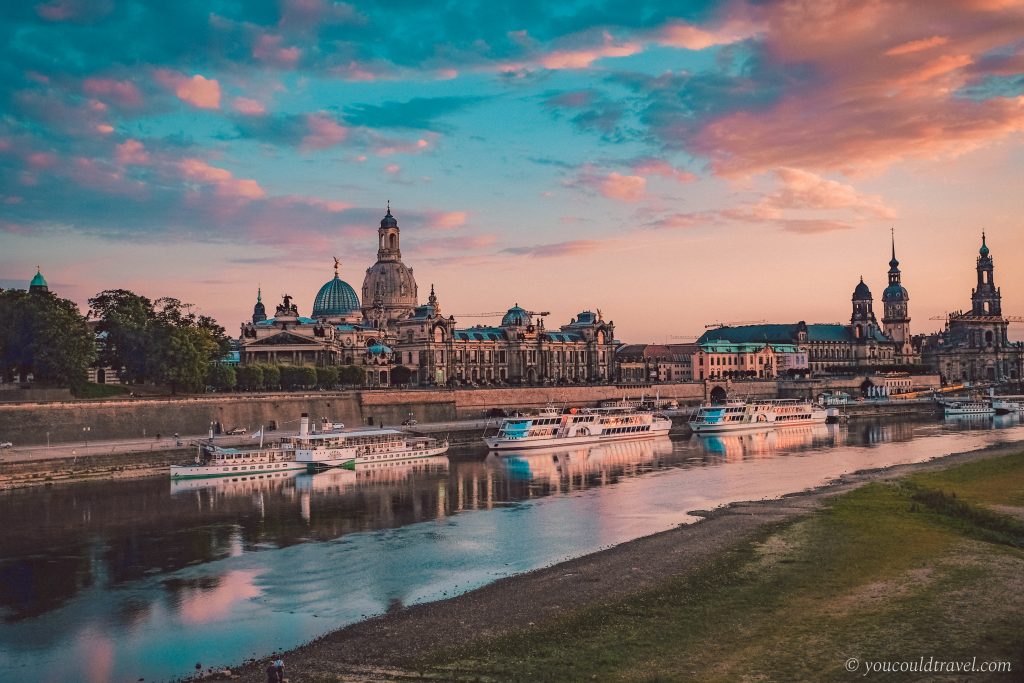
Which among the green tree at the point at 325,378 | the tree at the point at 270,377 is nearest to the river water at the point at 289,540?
the tree at the point at 270,377

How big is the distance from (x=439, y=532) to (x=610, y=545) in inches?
328

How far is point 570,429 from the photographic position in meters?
88.3

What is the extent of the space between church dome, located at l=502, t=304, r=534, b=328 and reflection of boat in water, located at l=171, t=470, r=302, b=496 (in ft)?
303

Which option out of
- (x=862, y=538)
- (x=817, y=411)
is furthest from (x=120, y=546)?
(x=817, y=411)

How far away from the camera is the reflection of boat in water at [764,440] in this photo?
81.3 metres

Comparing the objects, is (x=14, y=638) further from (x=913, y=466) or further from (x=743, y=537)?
(x=913, y=466)

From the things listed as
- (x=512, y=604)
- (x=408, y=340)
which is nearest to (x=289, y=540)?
(x=512, y=604)

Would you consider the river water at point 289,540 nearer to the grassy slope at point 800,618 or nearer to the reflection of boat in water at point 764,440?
the reflection of boat in water at point 764,440

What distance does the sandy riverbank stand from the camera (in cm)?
2553

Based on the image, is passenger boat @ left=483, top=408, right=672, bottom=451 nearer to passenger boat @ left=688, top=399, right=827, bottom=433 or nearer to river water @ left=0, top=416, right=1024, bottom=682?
passenger boat @ left=688, top=399, right=827, bottom=433

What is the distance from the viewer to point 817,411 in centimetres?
11588

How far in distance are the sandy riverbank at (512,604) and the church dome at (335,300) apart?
124m

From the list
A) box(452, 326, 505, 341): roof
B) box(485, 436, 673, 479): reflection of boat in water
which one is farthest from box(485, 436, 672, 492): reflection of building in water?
box(452, 326, 505, 341): roof

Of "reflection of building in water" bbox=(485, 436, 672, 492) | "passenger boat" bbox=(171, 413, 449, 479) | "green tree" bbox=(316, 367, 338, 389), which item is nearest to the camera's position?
"passenger boat" bbox=(171, 413, 449, 479)
